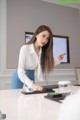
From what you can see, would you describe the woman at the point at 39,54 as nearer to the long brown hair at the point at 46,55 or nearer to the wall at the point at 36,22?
the long brown hair at the point at 46,55

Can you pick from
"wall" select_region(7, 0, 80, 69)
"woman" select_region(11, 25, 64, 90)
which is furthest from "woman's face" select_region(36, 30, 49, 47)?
"wall" select_region(7, 0, 80, 69)

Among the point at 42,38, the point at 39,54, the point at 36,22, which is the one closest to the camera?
the point at 42,38

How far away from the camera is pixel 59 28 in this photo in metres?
3.63

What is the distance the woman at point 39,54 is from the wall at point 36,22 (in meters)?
1.31

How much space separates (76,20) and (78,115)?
12.5ft

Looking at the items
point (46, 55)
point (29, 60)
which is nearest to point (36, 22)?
point (46, 55)

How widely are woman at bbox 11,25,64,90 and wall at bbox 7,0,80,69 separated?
1313mm

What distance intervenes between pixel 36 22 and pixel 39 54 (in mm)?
1660

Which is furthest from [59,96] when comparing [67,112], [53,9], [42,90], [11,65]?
[53,9]

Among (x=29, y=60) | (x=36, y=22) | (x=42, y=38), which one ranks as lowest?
(x=29, y=60)

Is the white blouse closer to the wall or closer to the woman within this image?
the woman

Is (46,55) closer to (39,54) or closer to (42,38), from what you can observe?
(39,54)

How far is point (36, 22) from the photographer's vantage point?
134 inches

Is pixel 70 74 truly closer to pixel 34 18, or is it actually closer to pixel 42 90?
pixel 34 18
